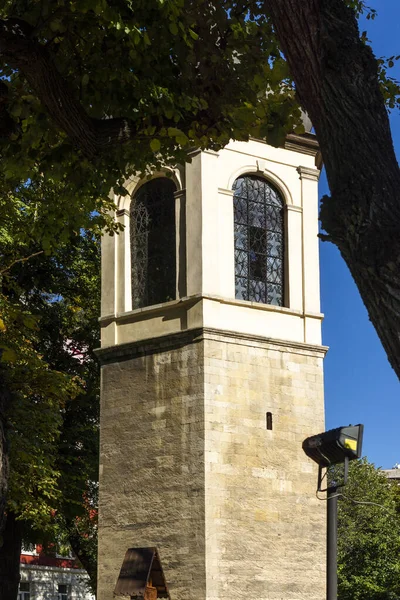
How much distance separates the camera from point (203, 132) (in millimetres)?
11094

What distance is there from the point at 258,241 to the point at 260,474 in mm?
4324

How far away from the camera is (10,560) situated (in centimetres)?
2453

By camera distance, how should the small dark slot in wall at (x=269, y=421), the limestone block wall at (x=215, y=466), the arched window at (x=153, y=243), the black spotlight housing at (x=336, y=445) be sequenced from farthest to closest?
the arched window at (x=153, y=243) → the small dark slot in wall at (x=269, y=421) → the limestone block wall at (x=215, y=466) → the black spotlight housing at (x=336, y=445)

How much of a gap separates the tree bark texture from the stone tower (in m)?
14.6

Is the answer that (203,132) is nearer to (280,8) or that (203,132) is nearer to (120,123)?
(120,123)

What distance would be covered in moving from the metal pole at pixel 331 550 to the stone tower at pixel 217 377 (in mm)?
12716

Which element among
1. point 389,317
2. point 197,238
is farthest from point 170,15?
point 197,238

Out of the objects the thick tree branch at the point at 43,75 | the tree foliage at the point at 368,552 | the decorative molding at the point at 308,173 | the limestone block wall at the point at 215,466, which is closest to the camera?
the thick tree branch at the point at 43,75

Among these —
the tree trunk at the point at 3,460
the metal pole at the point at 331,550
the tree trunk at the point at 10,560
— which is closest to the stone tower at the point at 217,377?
the tree trunk at the point at 10,560

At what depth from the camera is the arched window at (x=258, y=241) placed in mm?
21438

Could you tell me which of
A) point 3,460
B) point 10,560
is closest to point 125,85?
point 3,460

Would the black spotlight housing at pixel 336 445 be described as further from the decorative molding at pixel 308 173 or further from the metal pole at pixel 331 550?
the decorative molding at pixel 308 173

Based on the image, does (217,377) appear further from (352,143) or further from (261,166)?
(352,143)

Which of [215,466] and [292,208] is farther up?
[292,208]
